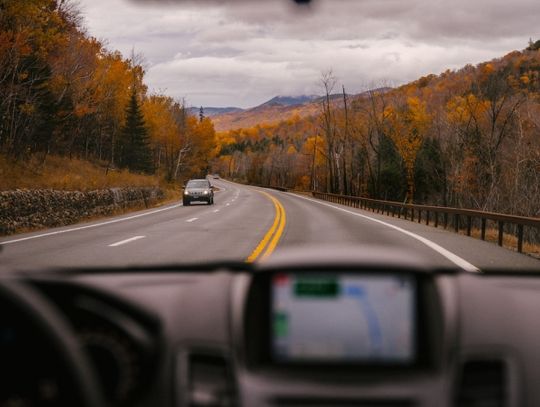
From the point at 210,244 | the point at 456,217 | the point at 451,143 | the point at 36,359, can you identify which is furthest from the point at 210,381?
the point at 451,143

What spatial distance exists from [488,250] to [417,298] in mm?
12000

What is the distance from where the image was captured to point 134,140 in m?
74.4

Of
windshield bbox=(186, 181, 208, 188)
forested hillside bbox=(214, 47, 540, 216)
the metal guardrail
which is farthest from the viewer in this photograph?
forested hillside bbox=(214, 47, 540, 216)

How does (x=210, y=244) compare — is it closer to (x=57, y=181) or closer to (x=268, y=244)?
(x=268, y=244)

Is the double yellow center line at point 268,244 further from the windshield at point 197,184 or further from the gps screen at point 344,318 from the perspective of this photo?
the windshield at point 197,184

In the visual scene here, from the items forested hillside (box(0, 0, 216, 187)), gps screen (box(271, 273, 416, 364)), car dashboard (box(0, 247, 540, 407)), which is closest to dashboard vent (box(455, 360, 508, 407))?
car dashboard (box(0, 247, 540, 407))

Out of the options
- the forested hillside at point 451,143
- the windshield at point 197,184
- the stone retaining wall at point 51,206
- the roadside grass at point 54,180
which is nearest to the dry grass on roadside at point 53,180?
the roadside grass at point 54,180

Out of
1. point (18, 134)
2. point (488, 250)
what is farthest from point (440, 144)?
point (488, 250)

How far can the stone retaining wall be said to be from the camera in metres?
19.7

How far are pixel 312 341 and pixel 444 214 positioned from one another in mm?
22139

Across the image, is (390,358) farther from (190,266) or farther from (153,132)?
(153,132)

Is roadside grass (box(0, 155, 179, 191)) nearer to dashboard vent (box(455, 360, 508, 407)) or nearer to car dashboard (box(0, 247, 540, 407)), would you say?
car dashboard (box(0, 247, 540, 407))

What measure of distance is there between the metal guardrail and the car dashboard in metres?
11.6

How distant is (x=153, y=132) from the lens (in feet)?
299
